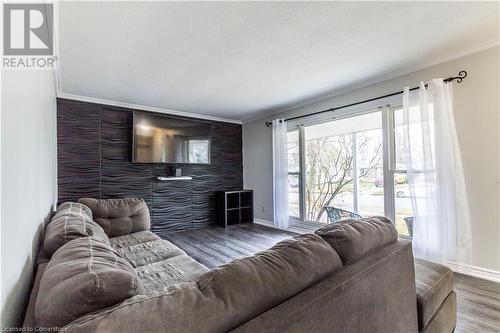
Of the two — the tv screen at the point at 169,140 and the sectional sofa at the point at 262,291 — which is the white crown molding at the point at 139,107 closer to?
the tv screen at the point at 169,140

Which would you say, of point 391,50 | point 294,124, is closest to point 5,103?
point 391,50

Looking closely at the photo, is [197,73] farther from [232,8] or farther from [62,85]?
[62,85]

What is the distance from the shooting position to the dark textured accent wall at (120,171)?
11.5ft

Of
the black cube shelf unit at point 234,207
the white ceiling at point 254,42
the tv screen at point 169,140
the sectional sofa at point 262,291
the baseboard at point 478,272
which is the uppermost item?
the white ceiling at point 254,42

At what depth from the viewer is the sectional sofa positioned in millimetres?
587

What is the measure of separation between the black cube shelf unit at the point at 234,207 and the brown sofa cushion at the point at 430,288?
3.61 m

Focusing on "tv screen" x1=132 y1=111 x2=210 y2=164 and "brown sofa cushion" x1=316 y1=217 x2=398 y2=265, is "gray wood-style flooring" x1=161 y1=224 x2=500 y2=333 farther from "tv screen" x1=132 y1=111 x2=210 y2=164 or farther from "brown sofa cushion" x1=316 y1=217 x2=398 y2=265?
"tv screen" x1=132 y1=111 x2=210 y2=164

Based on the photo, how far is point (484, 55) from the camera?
237cm

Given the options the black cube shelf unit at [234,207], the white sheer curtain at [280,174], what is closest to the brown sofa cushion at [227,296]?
the white sheer curtain at [280,174]

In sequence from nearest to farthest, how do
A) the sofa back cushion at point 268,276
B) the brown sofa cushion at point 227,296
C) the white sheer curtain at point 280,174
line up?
1. the brown sofa cushion at point 227,296
2. the sofa back cushion at point 268,276
3. the white sheer curtain at point 280,174

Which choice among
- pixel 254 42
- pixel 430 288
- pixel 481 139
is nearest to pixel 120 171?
pixel 254 42

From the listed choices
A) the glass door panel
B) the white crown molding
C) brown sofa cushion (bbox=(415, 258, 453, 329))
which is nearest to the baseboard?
the glass door panel

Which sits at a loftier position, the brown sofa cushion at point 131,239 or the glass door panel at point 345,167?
the glass door panel at point 345,167

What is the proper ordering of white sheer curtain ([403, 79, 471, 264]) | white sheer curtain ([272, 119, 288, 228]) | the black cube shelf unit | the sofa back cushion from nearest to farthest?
the sofa back cushion → white sheer curtain ([403, 79, 471, 264]) → white sheer curtain ([272, 119, 288, 228]) → the black cube shelf unit
